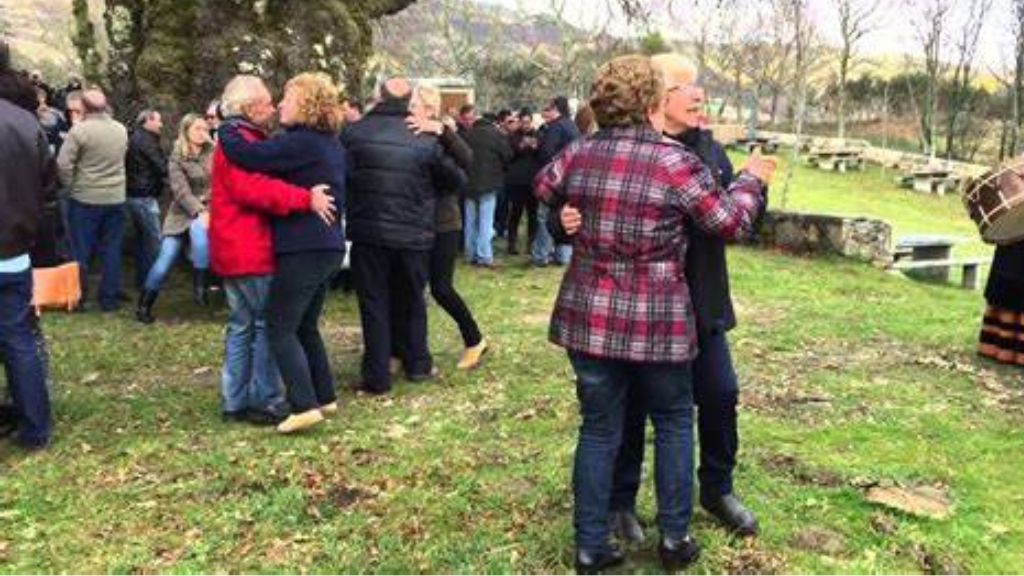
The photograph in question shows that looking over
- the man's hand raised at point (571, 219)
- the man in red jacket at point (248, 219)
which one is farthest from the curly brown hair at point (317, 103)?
the man's hand raised at point (571, 219)

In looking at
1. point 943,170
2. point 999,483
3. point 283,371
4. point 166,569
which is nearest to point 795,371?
point 999,483

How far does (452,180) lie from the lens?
22.4 ft

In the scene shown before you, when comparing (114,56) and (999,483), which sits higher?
(114,56)

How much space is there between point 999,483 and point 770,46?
38.2m

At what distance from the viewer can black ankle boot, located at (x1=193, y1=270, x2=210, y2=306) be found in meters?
9.45

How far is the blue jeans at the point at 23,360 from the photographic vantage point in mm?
5535

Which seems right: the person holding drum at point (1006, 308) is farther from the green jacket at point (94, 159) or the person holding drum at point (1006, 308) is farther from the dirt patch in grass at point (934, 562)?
the green jacket at point (94, 159)

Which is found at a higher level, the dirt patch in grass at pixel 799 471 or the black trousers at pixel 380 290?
the black trousers at pixel 380 290

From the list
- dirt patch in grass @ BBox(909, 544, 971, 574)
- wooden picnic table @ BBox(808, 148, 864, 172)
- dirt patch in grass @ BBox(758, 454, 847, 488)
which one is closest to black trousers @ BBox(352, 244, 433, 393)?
dirt patch in grass @ BBox(758, 454, 847, 488)

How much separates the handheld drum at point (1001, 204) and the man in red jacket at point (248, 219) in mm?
4420

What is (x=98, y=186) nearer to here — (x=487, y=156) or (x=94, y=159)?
(x=94, y=159)

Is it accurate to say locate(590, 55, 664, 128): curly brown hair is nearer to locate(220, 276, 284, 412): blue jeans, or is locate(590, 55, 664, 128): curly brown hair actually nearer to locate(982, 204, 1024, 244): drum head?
locate(220, 276, 284, 412): blue jeans

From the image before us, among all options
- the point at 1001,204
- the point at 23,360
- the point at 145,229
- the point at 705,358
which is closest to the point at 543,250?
A: the point at 145,229

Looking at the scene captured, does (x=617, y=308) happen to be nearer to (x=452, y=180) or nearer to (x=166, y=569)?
(x=166, y=569)
